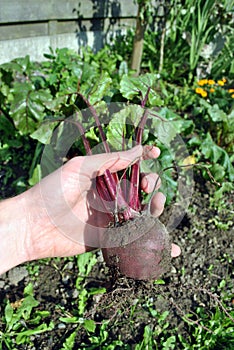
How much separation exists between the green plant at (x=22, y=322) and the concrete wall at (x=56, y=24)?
2.35 metres

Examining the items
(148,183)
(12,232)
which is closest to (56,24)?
(148,183)

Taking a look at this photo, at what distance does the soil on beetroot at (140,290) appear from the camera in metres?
2.01

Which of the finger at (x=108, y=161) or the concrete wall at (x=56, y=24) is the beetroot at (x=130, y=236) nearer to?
the finger at (x=108, y=161)

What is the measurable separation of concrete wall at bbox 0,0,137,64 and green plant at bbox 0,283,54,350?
235 cm

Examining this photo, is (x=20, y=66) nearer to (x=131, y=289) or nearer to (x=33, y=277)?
(x=33, y=277)

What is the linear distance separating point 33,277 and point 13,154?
1040mm

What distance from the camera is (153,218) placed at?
180cm

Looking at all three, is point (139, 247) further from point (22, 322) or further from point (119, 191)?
point (22, 322)

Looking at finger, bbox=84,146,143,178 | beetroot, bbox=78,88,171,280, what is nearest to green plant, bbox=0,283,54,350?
beetroot, bbox=78,88,171,280

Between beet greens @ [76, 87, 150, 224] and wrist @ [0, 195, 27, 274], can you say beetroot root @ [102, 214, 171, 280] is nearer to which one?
beet greens @ [76, 87, 150, 224]

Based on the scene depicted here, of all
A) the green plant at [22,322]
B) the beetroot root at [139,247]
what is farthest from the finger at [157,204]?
the green plant at [22,322]

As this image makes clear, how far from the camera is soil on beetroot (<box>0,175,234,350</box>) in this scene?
2012mm

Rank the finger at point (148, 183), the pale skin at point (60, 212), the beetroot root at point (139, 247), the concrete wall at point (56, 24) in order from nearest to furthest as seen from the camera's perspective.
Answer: the beetroot root at point (139, 247) → the pale skin at point (60, 212) → the finger at point (148, 183) → the concrete wall at point (56, 24)

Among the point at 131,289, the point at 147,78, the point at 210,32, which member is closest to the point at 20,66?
the point at 147,78
